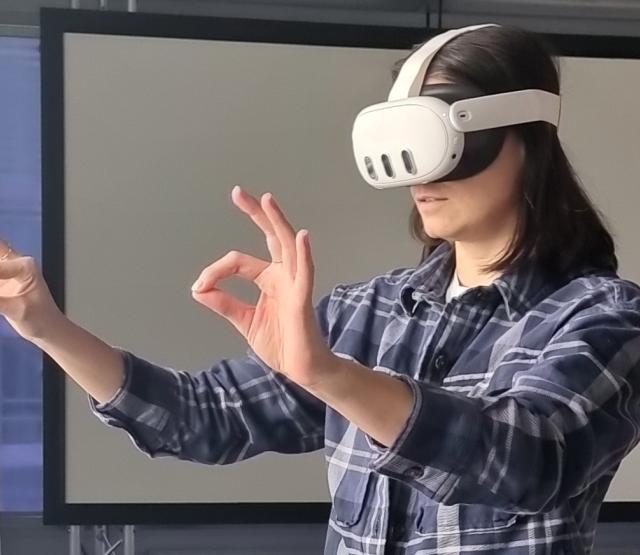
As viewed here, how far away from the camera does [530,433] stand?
28.5 inches

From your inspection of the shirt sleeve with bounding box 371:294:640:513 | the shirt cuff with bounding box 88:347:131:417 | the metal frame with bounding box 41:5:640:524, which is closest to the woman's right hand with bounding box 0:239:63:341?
the shirt cuff with bounding box 88:347:131:417

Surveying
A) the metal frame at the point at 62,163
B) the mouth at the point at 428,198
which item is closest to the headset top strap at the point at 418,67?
the mouth at the point at 428,198

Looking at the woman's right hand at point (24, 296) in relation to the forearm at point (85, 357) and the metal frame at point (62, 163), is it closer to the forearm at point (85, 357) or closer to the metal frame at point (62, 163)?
the forearm at point (85, 357)

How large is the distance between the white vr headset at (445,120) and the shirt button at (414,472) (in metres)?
0.32

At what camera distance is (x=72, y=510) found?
1.95 m

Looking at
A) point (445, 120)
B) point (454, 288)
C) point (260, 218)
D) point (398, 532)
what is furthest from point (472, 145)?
point (398, 532)

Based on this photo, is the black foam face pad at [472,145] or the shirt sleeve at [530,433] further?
the black foam face pad at [472,145]

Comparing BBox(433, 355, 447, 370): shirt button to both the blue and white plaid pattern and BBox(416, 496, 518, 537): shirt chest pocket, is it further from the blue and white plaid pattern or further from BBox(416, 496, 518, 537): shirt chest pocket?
BBox(416, 496, 518, 537): shirt chest pocket

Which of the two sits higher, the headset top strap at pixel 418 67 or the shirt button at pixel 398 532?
the headset top strap at pixel 418 67

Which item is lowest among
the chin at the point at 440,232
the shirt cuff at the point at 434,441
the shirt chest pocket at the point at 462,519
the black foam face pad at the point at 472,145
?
the shirt chest pocket at the point at 462,519

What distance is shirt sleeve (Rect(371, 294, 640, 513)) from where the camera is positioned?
27.7 inches

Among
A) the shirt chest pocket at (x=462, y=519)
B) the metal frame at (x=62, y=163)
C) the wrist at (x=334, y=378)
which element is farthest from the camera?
the metal frame at (x=62, y=163)

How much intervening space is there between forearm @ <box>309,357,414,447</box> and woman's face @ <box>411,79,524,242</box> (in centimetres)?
28

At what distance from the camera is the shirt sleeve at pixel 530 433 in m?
0.70
